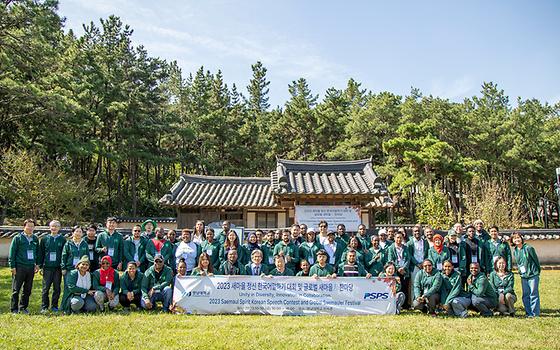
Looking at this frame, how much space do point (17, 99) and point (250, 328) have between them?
1586 cm

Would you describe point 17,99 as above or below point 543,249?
above

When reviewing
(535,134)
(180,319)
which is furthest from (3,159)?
(535,134)

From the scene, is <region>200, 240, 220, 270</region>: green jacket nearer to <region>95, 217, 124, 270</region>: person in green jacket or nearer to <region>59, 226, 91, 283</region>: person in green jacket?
<region>95, 217, 124, 270</region>: person in green jacket

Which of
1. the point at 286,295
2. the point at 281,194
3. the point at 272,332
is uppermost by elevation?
the point at 281,194

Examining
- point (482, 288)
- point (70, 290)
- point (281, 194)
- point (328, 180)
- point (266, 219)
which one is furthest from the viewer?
point (266, 219)

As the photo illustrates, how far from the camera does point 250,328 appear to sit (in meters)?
6.34

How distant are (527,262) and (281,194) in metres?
5.68

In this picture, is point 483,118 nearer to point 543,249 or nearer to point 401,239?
point 543,249

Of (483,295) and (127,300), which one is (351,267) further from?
(127,300)

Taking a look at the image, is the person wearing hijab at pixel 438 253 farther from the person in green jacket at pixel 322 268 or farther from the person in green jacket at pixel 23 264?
the person in green jacket at pixel 23 264

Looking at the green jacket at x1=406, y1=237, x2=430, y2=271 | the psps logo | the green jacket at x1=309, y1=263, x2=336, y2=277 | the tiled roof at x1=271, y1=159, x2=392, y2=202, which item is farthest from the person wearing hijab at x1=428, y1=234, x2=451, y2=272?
the tiled roof at x1=271, y1=159, x2=392, y2=202

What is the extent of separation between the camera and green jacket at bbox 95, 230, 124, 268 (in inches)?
326

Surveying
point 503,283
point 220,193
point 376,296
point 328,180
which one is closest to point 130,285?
point 376,296

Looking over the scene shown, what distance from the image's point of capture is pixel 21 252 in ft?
24.7
